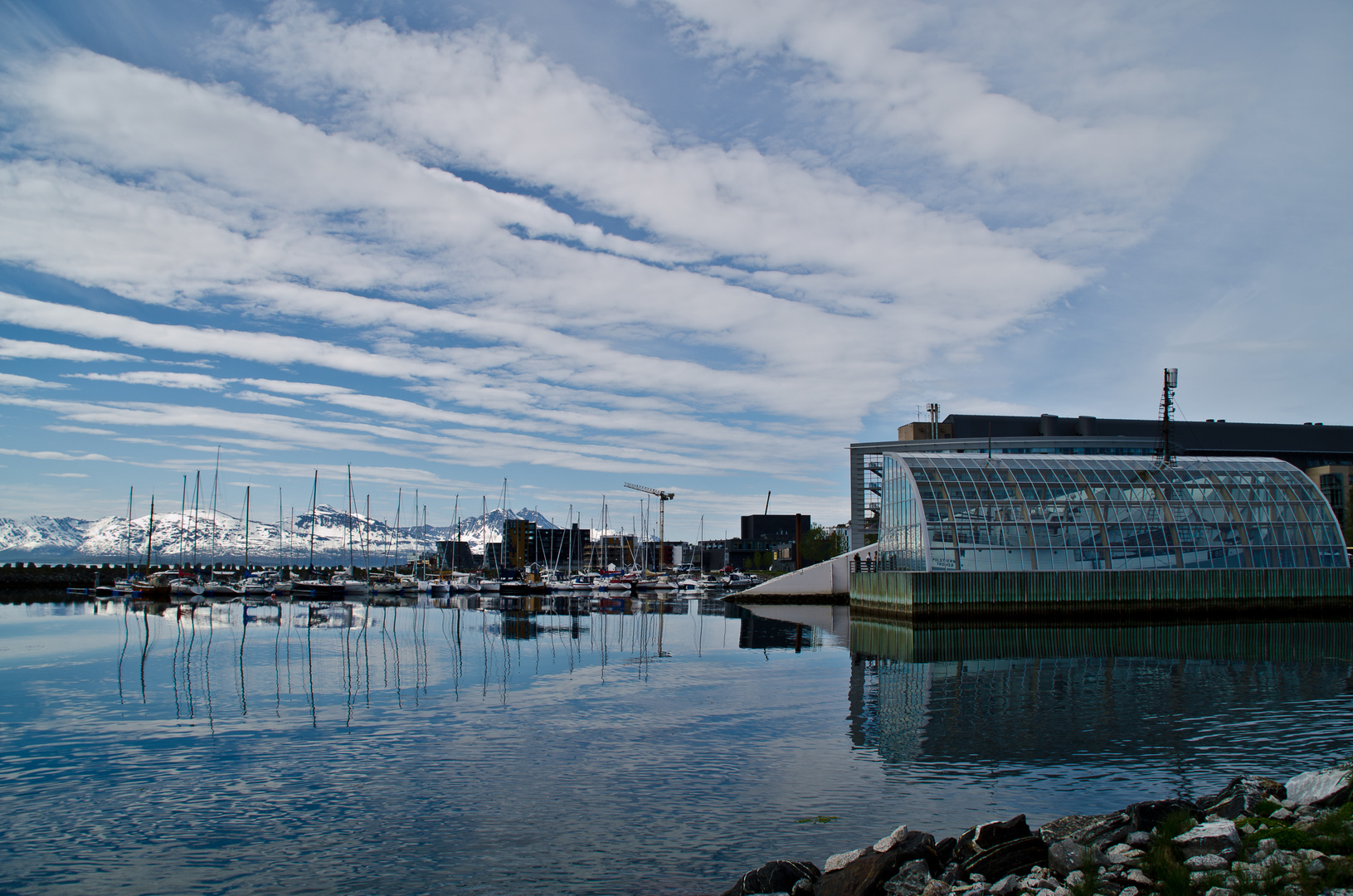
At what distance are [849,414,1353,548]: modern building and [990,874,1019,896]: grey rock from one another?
375 feet

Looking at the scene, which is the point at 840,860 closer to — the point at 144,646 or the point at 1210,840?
the point at 1210,840

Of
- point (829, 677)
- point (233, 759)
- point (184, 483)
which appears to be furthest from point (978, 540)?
point (184, 483)

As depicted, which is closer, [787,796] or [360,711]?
[787,796]

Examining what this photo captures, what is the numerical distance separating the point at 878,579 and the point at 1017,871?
54120 millimetres

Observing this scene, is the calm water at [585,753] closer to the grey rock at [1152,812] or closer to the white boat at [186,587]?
the grey rock at [1152,812]

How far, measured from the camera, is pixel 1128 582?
58750mm

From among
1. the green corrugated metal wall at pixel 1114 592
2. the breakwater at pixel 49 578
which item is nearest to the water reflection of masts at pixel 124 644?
the green corrugated metal wall at pixel 1114 592

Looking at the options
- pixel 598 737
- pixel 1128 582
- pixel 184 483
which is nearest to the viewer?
pixel 598 737

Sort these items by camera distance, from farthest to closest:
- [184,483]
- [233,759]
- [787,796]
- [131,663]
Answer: [184,483]
[131,663]
[233,759]
[787,796]

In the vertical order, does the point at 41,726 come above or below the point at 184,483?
below

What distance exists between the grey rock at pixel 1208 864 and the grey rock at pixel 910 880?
10.9 feet

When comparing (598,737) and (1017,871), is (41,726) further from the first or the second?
(1017,871)

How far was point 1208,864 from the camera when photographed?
449 inches

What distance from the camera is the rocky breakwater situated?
10938 mm
